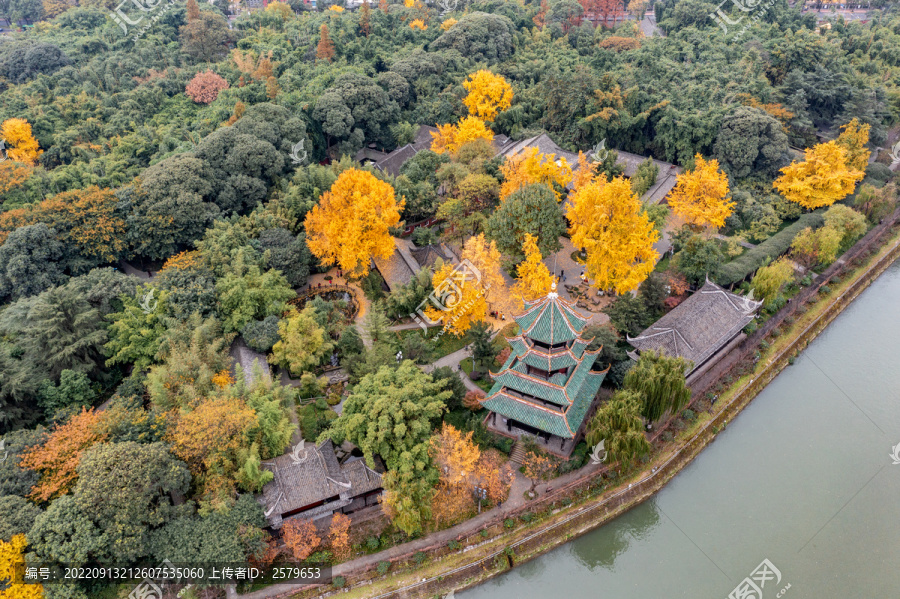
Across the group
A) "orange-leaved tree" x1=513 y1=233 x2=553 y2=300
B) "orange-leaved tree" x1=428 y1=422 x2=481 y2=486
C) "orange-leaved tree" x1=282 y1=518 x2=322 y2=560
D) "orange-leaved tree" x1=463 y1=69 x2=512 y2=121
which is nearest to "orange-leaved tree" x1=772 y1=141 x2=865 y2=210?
"orange-leaved tree" x1=513 y1=233 x2=553 y2=300

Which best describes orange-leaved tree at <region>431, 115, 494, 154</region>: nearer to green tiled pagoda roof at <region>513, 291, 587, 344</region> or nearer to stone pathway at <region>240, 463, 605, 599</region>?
green tiled pagoda roof at <region>513, 291, 587, 344</region>

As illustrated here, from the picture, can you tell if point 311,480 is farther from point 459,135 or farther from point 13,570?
point 459,135

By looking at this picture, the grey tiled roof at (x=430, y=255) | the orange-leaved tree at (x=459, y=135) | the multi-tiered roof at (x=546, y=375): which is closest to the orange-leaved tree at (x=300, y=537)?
the multi-tiered roof at (x=546, y=375)

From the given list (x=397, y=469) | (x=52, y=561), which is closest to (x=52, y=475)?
(x=52, y=561)

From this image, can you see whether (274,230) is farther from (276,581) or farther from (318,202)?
(276,581)

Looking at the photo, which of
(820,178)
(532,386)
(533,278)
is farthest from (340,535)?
(820,178)
